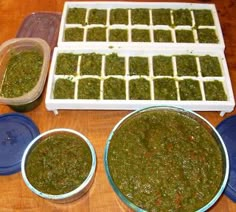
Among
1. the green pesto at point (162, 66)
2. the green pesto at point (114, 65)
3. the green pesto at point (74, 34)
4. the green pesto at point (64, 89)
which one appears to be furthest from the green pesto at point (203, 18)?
the green pesto at point (64, 89)

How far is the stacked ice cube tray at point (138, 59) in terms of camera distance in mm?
1171

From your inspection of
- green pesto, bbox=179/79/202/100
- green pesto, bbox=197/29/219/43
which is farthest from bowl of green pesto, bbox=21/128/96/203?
green pesto, bbox=197/29/219/43

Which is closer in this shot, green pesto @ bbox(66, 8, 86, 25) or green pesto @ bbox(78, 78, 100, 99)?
green pesto @ bbox(78, 78, 100, 99)

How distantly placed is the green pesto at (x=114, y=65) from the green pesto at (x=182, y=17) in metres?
0.28

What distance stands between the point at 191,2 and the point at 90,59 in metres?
0.55

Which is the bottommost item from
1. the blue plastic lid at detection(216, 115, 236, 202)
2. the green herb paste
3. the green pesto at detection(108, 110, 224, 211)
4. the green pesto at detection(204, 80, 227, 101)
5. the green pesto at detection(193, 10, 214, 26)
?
the blue plastic lid at detection(216, 115, 236, 202)

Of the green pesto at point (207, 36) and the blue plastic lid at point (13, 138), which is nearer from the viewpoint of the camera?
the blue plastic lid at point (13, 138)

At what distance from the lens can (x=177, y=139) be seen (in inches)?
40.7

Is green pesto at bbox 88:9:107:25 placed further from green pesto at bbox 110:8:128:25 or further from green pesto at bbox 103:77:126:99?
green pesto at bbox 103:77:126:99

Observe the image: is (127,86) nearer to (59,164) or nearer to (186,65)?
(186,65)

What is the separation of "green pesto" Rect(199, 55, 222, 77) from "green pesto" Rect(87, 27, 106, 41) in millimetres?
378

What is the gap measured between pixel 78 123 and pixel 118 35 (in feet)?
1.24

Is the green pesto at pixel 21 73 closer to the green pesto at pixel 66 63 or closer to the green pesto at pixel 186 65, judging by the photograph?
the green pesto at pixel 66 63

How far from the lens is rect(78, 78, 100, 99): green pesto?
1.18m
